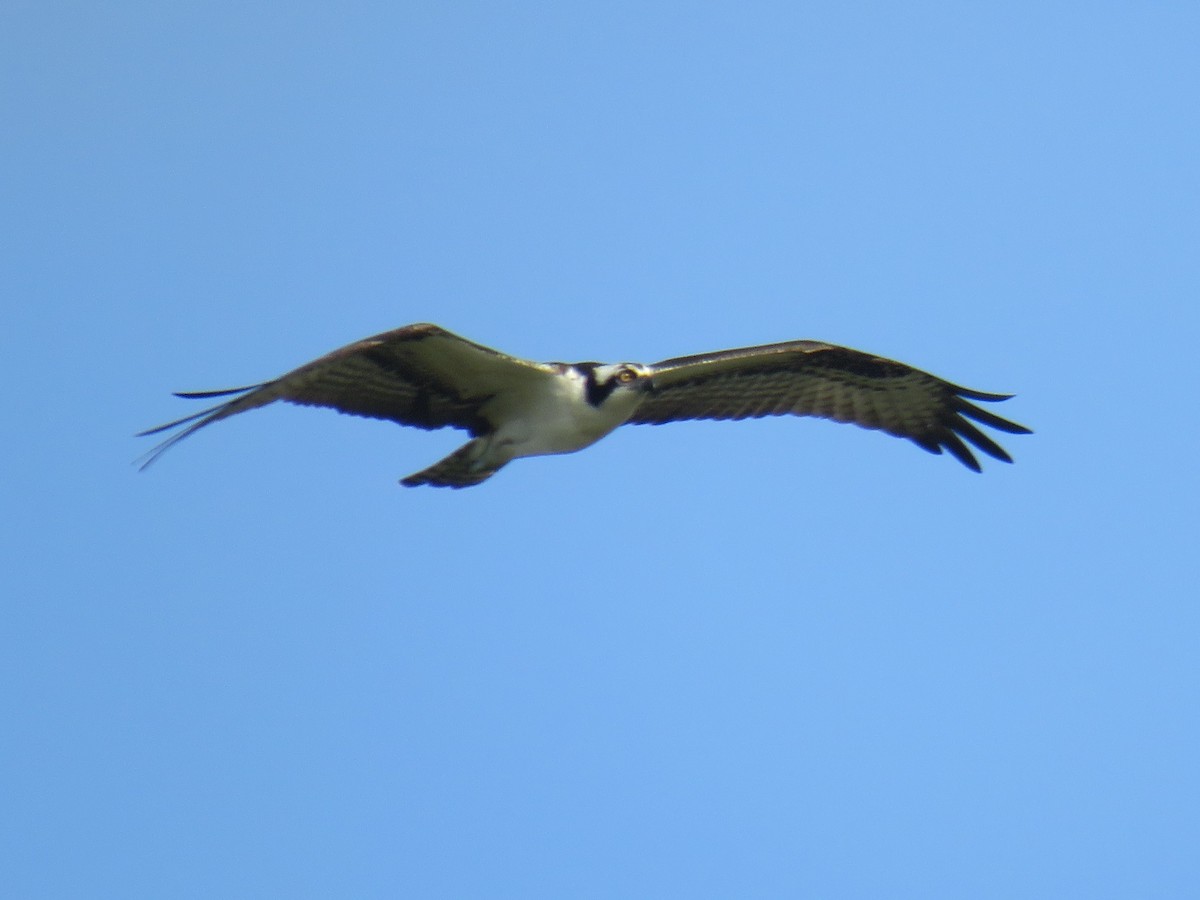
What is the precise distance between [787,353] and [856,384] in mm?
848

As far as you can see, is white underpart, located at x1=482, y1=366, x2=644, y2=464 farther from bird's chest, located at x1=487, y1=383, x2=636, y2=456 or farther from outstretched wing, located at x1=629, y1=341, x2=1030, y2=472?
outstretched wing, located at x1=629, y1=341, x2=1030, y2=472

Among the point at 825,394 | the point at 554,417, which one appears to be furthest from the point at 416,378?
the point at 825,394

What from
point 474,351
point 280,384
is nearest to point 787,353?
point 474,351

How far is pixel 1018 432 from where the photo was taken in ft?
33.7

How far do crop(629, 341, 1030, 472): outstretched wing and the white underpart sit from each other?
1.92 ft

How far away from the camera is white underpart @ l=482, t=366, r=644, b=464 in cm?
884

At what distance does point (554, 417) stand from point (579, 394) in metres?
0.21

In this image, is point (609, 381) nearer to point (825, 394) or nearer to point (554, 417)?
point (554, 417)

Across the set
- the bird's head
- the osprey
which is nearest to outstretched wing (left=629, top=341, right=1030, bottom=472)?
the osprey

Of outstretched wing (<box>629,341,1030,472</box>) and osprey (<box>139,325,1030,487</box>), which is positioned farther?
outstretched wing (<box>629,341,1030,472</box>)

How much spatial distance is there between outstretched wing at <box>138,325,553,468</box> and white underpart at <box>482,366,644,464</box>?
109mm

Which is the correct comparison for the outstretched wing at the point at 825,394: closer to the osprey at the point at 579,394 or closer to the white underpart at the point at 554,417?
the osprey at the point at 579,394

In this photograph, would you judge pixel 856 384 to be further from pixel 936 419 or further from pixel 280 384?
pixel 280 384

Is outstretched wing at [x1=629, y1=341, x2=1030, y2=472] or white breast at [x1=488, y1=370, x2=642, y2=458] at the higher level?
outstretched wing at [x1=629, y1=341, x2=1030, y2=472]
